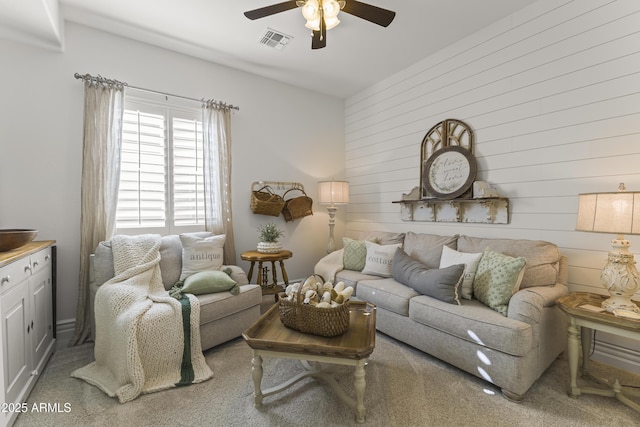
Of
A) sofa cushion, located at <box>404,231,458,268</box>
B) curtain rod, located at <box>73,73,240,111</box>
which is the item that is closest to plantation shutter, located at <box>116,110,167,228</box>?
curtain rod, located at <box>73,73,240,111</box>

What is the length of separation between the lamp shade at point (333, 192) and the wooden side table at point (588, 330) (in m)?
2.51

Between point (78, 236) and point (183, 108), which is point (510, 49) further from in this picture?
point (78, 236)

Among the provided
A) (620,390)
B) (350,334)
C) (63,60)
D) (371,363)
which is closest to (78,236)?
(63,60)

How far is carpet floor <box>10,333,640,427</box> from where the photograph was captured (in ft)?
5.48

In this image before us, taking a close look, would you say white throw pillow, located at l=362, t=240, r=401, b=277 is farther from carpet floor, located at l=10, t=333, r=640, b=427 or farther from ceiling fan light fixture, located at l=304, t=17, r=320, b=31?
ceiling fan light fixture, located at l=304, t=17, r=320, b=31

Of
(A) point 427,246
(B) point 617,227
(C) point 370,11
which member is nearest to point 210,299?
(A) point 427,246

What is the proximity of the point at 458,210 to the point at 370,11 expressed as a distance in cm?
213

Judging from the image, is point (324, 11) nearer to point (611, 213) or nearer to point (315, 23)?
point (315, 23)

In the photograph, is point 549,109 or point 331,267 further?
point 331,267

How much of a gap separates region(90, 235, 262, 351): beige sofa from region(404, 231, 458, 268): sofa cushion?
1.69 m

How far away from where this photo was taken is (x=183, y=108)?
10.7 feet

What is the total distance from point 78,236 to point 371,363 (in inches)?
114

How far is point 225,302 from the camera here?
2.48 meters

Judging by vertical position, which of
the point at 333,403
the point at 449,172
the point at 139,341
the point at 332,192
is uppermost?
the point at 449,172
